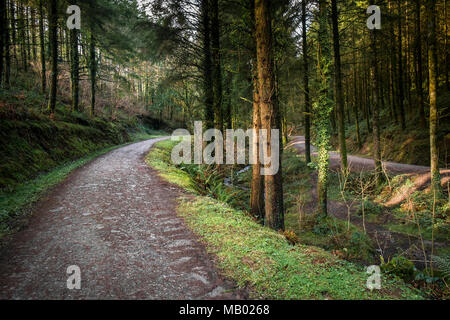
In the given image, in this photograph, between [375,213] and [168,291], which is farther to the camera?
[375,213]

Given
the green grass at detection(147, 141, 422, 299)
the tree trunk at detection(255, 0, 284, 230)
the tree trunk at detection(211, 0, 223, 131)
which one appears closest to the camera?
the green grass at detection(147, 141, 422, 299)

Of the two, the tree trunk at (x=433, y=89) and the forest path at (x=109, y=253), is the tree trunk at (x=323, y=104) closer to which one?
the tree trunk at (x=433, y=89)

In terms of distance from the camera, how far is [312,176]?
14.3m

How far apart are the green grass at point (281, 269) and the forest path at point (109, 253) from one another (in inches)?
10.5

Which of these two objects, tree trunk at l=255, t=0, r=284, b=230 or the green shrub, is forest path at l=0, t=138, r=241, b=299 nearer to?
tree trunk at l=255, t=0, r=284, b=230

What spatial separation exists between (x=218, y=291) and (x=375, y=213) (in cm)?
926

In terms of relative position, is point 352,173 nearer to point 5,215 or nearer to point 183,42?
point 183,42

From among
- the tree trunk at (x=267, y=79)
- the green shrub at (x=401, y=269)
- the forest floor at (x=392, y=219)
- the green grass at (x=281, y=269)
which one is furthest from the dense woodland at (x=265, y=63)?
the green shrub at (x=401, y=269)

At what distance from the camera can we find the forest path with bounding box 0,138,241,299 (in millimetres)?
2693

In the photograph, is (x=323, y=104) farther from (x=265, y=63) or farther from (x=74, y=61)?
(x=74, y=61)

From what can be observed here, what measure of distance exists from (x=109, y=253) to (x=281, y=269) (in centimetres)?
269

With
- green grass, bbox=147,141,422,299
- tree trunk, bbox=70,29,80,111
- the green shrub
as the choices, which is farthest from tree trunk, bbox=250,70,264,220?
tree trunk, bbox=70,29,80,111

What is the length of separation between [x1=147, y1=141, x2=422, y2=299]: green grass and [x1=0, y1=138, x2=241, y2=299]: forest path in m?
0.27
